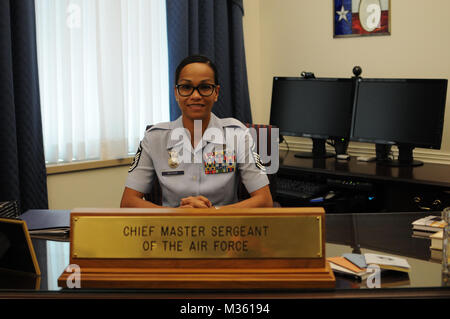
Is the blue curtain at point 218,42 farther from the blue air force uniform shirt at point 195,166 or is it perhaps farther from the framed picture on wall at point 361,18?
the blue air force uniform shirt at point 195,166

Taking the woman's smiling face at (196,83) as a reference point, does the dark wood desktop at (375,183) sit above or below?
below

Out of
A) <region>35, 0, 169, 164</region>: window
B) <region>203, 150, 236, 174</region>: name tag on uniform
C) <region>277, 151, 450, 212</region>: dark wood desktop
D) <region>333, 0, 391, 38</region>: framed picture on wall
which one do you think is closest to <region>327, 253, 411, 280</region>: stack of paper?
<region>203, 150, 236, 174</region>: name tag on uniform

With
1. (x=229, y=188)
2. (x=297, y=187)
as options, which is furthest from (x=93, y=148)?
(x=229, y=188)

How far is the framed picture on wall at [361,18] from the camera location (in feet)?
11.2

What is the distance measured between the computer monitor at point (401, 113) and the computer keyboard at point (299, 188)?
1.36ft

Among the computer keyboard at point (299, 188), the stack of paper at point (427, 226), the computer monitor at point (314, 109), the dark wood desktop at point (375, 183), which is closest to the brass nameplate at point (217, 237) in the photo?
the stack of paper at point (427, 226)

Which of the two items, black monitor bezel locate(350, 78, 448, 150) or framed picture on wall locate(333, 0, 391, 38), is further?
framed picture on wall locate(333, 0, 391, 38)

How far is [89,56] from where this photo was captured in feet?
10.7

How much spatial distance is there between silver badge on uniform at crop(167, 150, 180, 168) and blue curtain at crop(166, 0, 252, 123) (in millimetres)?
1543

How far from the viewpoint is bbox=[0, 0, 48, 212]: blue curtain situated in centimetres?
276

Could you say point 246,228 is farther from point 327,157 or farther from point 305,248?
point 327,157

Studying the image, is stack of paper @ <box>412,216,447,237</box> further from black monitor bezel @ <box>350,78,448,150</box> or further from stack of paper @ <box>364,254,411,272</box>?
black monitor bezel @ <box>350,78,448,150</box>

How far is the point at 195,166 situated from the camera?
214 centimetres

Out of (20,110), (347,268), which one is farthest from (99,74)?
(347,268)
